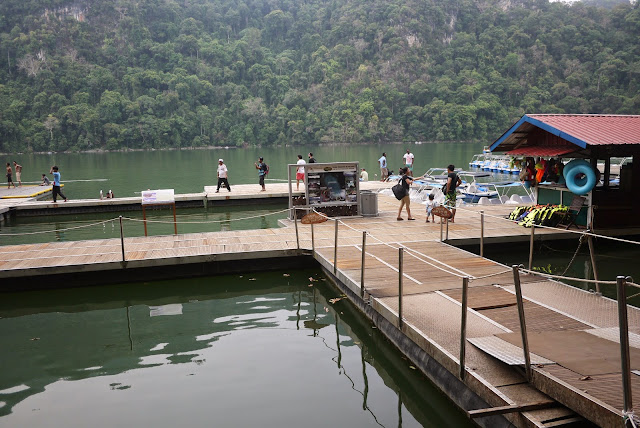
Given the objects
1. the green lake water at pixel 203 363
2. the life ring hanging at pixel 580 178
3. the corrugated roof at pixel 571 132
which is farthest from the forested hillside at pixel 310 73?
the green lake water at pixel 203 363

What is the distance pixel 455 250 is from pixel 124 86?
4776 inches

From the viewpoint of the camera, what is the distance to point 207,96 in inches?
4882

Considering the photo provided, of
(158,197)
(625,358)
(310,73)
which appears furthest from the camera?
(310,73)

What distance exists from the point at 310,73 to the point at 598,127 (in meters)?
119

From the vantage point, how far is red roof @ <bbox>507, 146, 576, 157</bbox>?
15.4 meters

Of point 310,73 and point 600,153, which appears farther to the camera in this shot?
point 310,73

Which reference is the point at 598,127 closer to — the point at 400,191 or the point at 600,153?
the point at 600,153

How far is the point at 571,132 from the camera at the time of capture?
574 inches

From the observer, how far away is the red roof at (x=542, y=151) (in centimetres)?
1535

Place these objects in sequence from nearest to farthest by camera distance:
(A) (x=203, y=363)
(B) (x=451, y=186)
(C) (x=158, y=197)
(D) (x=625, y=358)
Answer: (D) (x=625, y=358) → (A) (x=203, y=363) → (B) (x=451, y=186) → (C) (x=158, y=197)

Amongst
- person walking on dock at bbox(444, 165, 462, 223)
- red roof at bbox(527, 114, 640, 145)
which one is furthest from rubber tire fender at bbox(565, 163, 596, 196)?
person walking on dock at bbox(444, 165, 462, 223)

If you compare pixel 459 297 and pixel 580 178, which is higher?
pixel 580 178

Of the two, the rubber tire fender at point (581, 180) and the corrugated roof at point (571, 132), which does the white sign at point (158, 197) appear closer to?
the corrugated roof at point (571, 132)

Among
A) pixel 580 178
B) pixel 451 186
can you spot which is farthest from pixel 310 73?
pixel 580 178
